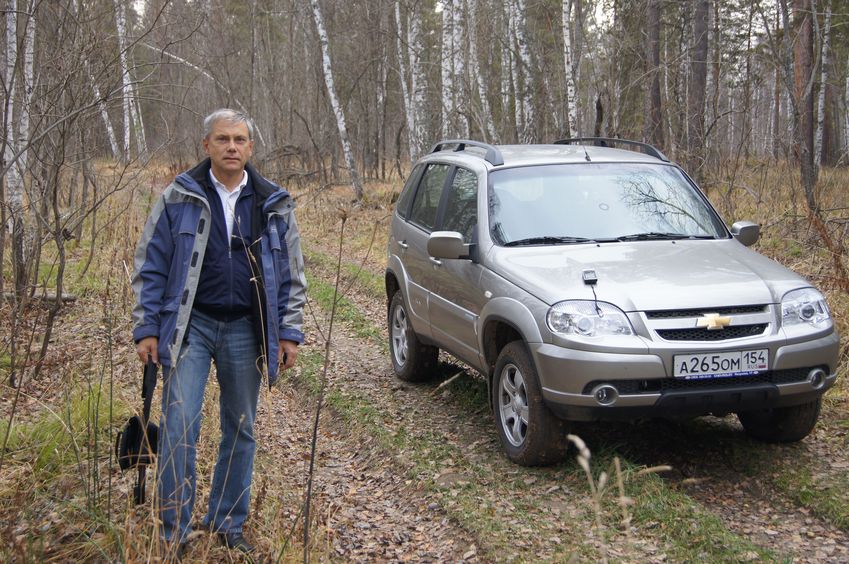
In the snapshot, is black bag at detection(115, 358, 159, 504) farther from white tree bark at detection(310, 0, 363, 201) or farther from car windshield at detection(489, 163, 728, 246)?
white tree bark at detection(310, 0, 363, 201)

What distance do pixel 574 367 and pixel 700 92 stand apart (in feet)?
38.7

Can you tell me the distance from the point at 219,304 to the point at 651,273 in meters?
2.53

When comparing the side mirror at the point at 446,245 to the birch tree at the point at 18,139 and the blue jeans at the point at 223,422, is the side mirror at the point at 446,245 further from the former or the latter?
the birch tree at the point at 18,139

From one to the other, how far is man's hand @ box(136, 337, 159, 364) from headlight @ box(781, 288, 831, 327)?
11.1 ft

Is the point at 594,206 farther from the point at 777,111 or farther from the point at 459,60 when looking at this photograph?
the point at 777,111

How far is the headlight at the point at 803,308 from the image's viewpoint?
493 cm

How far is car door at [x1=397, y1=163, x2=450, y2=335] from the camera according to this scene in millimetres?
6793

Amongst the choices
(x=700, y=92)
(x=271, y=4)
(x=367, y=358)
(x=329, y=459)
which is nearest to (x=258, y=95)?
(x=271, y=4)

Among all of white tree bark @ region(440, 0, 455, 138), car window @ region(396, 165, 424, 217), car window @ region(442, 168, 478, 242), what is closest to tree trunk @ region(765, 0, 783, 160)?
car window @ region(396, 165, 424, 217)

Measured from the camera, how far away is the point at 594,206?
235 inches

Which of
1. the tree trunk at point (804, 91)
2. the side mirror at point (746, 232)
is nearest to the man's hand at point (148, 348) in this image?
the side mirror at point (746, 232)

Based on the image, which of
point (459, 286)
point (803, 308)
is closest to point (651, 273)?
point (803, 308)

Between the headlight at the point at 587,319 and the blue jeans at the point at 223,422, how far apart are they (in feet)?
5.52

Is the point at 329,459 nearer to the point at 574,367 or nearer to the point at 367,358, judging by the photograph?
the point at 574,367
